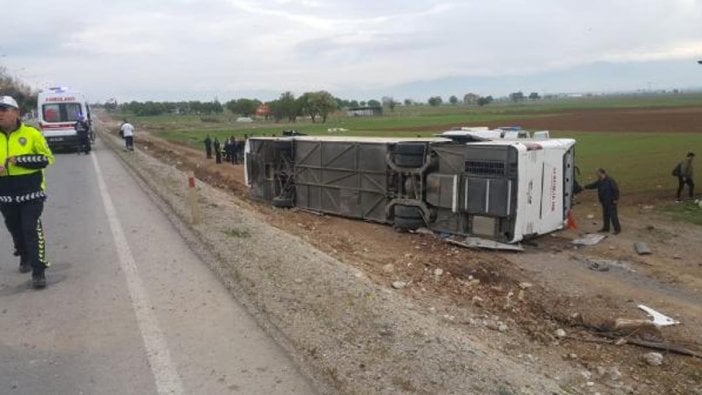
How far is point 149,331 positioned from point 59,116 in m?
25.8

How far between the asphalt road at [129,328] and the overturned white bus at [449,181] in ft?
17.4

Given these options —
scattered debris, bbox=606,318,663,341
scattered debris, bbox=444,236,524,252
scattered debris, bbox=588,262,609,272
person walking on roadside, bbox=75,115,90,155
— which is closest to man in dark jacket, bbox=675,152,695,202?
scattered debris, bbox=588,262,609,272

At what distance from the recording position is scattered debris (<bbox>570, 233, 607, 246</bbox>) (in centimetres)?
1216

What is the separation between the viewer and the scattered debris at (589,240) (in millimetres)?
12161

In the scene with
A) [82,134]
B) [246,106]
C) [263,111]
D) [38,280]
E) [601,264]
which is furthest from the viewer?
[246,106]

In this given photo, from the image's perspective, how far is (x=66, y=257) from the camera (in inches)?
303

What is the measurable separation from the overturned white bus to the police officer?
7.30m

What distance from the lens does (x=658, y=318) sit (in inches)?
294

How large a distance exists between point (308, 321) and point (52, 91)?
27.9 metres

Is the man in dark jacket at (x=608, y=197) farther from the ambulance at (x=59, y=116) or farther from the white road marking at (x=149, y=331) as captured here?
the ambulance at (x=59, y=116)

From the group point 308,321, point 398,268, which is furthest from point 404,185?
A: point 308,321

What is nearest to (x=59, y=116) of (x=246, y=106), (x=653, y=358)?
(x=653, y=358)

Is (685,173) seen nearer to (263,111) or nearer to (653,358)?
(653,358)

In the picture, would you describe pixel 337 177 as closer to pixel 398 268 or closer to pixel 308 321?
pixel 398 268
